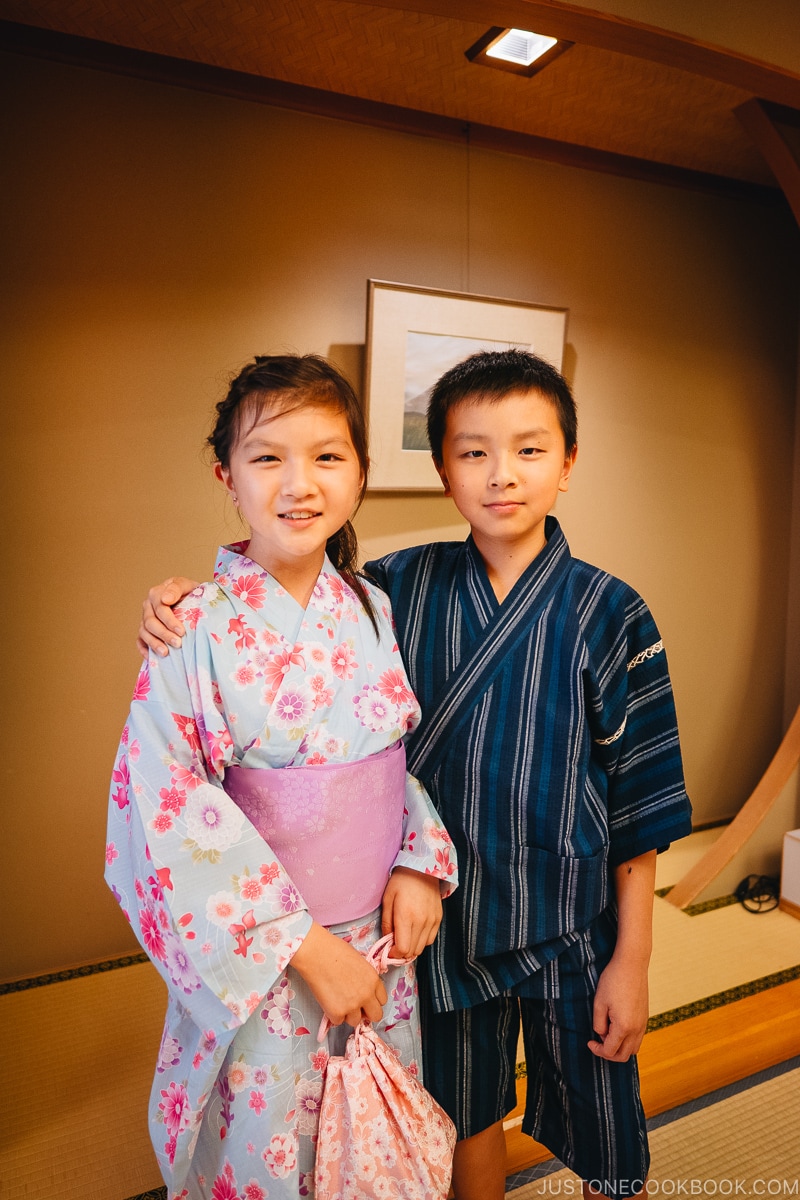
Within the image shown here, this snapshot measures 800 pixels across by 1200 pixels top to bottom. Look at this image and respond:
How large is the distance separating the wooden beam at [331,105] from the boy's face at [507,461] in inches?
66.3

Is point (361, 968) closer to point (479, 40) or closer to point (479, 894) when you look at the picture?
point (479, 894)

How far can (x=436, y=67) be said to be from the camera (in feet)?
7.95

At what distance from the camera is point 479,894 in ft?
4.51

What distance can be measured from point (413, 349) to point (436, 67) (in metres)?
0.81

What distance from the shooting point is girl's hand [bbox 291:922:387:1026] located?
1.11 meters

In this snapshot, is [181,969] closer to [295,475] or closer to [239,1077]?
[239,1077]

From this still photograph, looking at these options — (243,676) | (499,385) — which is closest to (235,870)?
(243,676)

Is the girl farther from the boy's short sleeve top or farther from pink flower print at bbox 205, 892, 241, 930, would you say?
the boy's short sleeve top

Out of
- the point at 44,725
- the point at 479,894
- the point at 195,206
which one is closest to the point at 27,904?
the point at 44,725

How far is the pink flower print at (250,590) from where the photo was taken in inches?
48.9

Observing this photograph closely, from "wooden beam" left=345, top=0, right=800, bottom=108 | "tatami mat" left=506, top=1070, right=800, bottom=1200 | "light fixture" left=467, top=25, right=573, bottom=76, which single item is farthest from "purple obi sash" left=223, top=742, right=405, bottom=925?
"light fixture" left=467, top=25, right=573, bottom=76

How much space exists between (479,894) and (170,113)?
7.59ft

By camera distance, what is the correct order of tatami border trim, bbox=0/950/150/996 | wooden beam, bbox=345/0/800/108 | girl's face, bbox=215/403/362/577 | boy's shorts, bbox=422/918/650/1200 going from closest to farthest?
1. girl's face, bbox=215/403/362/577
2. boy's shorts, bbox=422/918/650/1200
3. wooden beam, bbox=345/0/800/108
4. tatami border trim, bbox=0/950/150/996

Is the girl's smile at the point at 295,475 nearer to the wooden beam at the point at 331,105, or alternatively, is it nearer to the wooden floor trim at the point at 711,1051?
the wooden floor trim at the point at 711,1051
